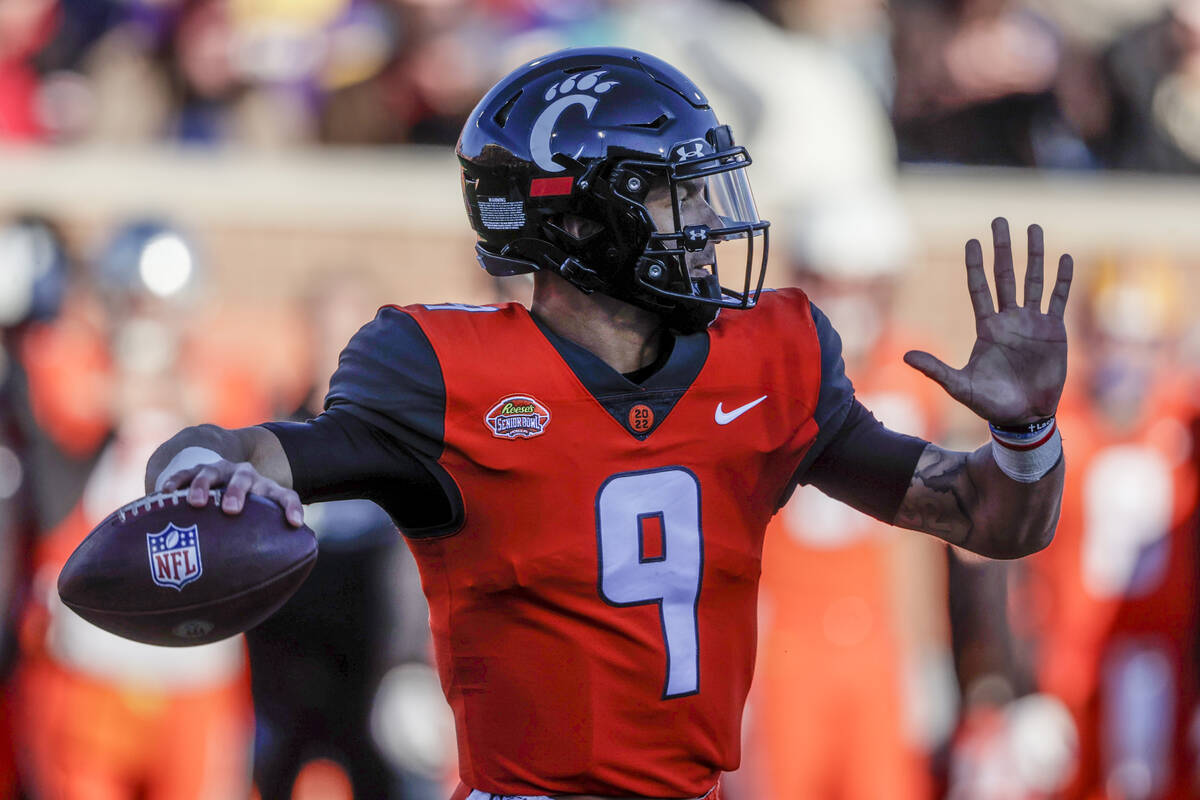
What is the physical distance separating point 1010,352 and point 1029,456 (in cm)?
18

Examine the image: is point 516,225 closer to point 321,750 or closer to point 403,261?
point 321,750

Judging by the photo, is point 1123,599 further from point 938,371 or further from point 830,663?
point 938,371

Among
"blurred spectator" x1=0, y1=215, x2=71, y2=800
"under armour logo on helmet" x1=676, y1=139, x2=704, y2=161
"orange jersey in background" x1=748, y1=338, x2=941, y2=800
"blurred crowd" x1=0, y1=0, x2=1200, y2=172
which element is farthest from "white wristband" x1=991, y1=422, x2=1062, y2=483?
"blurred crowd" x1=0, y1=0, x2=1200, y2=172

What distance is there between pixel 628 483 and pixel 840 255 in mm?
3109

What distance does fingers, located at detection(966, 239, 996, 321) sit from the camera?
8.74 ft

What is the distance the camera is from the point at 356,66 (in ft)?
24.6

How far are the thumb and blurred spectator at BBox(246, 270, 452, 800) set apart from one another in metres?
2.94

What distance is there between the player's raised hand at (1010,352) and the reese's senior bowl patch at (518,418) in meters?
0.61

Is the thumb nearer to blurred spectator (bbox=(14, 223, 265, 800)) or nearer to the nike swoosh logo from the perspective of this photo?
the nike swoosh logo

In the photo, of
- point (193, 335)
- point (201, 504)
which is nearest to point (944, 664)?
point (193, 335)

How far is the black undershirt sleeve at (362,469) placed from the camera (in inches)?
96.2

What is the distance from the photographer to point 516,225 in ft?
9.00

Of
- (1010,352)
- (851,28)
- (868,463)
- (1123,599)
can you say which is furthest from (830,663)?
(851,28)

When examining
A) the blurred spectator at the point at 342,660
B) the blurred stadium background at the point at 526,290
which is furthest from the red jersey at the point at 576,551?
the blurred spectator at the point at 342,660
